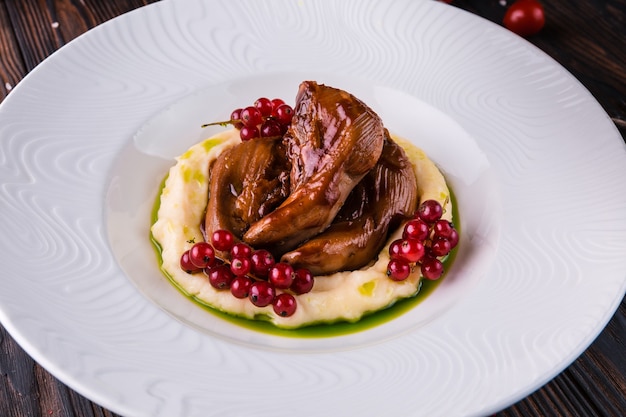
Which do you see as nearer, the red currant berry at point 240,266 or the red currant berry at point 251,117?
the red currant berry at point 240,266

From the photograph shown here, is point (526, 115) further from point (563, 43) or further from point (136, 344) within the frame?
point (136, 344)

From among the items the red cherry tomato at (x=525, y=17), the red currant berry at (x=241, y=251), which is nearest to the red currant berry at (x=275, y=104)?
the red currant berry at (x=241, y=251)

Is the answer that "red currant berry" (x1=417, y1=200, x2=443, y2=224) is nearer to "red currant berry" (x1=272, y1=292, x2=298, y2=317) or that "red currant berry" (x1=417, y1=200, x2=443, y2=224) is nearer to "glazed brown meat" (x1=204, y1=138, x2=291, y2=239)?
"glazed brown meat" (x1=204, y1=138, x2=291, y2=239)

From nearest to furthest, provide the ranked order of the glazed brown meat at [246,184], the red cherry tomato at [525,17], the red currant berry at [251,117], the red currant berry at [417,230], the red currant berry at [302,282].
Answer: the red currant berry at [302,282] < the red currant berry at [417,230] < the glazed brown meat at [246,184] < the red currant berry at [251,117] < the red cherry tomato at [525,17]

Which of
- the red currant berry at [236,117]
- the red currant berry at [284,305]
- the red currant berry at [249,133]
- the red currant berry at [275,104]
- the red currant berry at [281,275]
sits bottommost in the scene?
the red currant berry at [284,305]

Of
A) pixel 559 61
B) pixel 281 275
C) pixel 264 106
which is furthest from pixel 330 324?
pixel 559 61

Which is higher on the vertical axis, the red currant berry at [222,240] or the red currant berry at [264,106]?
the red currant berry at [264,106]

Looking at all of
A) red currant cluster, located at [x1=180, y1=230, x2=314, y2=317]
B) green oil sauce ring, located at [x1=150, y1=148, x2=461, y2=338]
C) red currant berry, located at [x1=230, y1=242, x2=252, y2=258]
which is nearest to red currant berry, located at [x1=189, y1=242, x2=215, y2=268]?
red currant cluster, located at [x1=180, y1=230, x2=314, y2=317]

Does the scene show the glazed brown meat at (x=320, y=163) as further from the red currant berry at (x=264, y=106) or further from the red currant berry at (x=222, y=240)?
the red currant berry at (x=264, y=106)
